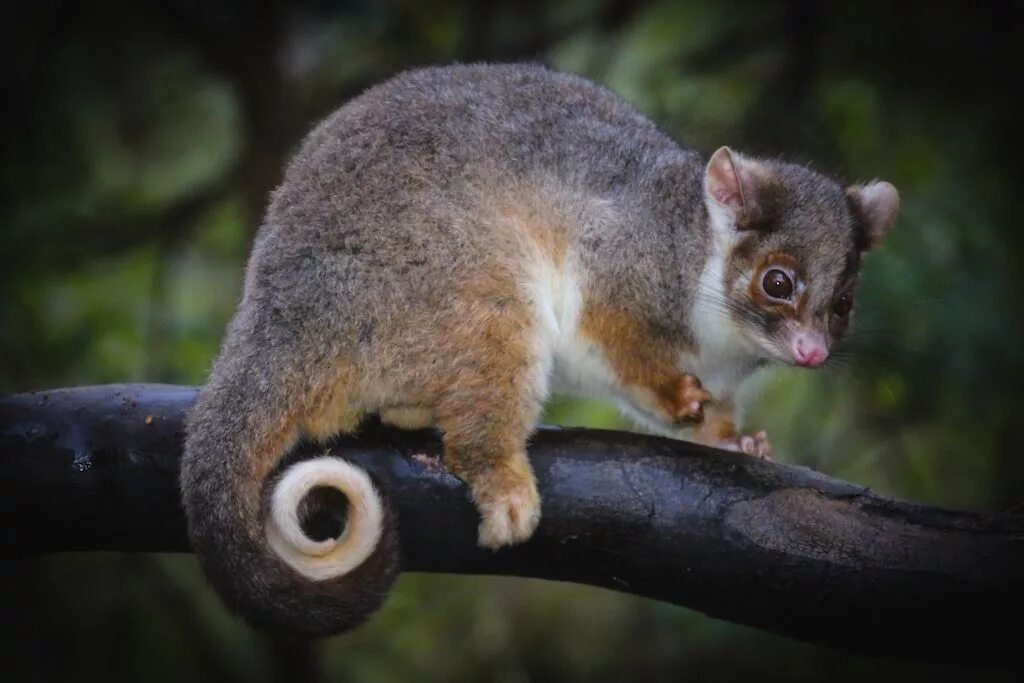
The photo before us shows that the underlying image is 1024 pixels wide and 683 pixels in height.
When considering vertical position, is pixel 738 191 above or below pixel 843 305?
above

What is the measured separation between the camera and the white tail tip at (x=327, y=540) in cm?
243

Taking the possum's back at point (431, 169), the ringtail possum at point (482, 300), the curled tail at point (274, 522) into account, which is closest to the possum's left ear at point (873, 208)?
the ringtail possum at point (482, 300)

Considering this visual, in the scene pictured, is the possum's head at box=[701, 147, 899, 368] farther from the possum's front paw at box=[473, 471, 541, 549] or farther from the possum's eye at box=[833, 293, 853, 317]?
the possum's front paw at box=[473, 471, 541, 549]

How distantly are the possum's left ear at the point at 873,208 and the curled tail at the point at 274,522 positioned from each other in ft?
4.89

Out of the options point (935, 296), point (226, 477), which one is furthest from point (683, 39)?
point (226, 477)


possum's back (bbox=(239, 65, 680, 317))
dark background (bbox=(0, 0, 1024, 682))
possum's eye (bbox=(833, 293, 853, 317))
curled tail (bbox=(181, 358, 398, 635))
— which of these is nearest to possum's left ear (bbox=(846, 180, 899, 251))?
possum's eye (bbox=(833, 293, 853, 317))

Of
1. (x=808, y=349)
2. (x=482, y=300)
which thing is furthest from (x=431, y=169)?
(x=808, y=349)

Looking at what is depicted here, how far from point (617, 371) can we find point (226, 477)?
3.39ft

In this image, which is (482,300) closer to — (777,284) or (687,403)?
(687,403)

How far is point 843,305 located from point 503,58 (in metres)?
2.00

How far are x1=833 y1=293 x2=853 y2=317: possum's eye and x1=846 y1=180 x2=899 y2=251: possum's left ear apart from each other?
181 millimetres

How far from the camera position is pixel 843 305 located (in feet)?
10.2

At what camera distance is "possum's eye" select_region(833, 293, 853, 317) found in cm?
307

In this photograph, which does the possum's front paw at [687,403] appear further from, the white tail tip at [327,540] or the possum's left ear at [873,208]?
the white tail tip at [327,540]
